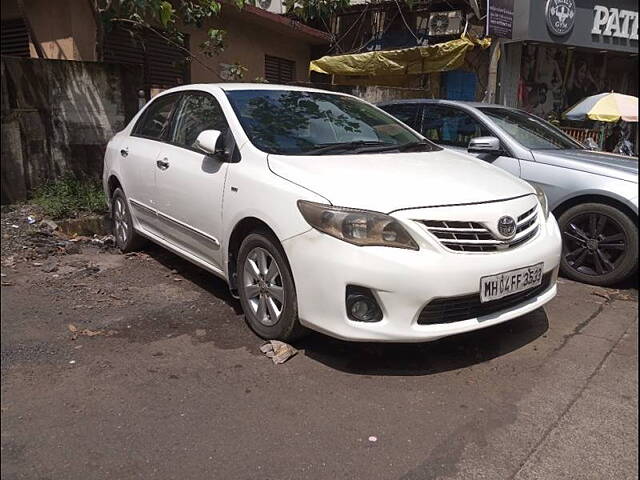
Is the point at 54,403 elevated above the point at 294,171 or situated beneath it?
situated beneath

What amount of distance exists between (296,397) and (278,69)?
1129 centimetres

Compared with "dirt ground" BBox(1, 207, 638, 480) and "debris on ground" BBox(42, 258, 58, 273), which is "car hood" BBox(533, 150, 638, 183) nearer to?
"dirt ground" BBox(1, 207, 638, 480)

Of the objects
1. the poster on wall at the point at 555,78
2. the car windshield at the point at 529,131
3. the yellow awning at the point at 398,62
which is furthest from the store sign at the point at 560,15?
the car windshield at the point at 529,131

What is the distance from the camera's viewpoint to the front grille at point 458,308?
2.91m

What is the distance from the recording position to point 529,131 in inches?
214

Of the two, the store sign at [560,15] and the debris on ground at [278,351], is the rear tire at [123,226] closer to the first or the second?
the debris on ground at [278,351]

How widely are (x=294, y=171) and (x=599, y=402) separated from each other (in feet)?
6.58

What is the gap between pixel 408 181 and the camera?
316cm

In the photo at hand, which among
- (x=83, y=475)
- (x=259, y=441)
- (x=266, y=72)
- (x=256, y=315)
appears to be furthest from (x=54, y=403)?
Answer: (x=266, y=72)

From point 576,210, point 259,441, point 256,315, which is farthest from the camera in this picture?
point 576,210

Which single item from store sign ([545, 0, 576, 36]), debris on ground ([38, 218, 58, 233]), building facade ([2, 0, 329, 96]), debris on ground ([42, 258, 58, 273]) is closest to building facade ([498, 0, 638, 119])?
store sign ([545, 0, 576, 36])

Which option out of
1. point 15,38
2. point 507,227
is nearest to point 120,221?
point 507,227

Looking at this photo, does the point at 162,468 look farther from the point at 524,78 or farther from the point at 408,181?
the point at 524,78

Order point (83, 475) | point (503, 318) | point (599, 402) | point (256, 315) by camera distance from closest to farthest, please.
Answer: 1. point (83, 475)
2. point (599, 402)
3. point (503, 318)
4. point (256, 315)
